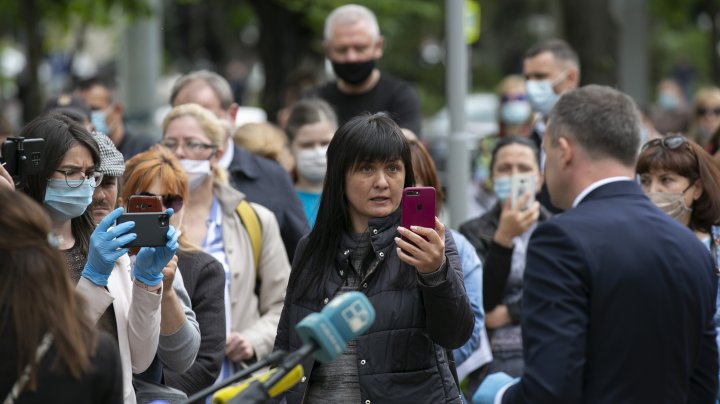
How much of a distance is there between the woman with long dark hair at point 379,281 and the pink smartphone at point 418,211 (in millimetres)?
53

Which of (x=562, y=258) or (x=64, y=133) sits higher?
(x=64, y=133)

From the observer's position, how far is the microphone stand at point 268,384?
3805 mm

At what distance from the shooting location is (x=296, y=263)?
5457 millimetres

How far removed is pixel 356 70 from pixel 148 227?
15.4 ft

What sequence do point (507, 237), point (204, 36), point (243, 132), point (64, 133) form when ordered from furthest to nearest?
point (204, 36) → point (243, 132) → point (507, 237) → point (64, 133)

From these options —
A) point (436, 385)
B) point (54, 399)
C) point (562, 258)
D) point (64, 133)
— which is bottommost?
point (436, 385)

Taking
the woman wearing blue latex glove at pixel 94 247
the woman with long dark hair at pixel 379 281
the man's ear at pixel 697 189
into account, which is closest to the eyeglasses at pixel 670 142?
the man's ear at pixel 697 189

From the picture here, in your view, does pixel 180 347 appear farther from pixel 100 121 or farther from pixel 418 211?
pixel 100 121

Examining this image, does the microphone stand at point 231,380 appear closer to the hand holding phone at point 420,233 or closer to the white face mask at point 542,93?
the hand holding phone at point 420,233

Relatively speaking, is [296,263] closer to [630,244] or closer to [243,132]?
[630,244]

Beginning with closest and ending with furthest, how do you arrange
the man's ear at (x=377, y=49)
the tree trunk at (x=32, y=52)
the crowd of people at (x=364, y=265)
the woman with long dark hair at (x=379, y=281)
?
the crowd of people at (x=364, y=265) < the woman with long dark hair at (x=379, y=281) < the man's ear at (x=377, y=49) < the tree trunk at (x=32, y=52)

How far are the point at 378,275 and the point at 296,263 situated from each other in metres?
0.40

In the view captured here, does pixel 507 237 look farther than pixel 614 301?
Yes

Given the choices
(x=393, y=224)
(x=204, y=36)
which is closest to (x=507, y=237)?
(x=393, y=224)
